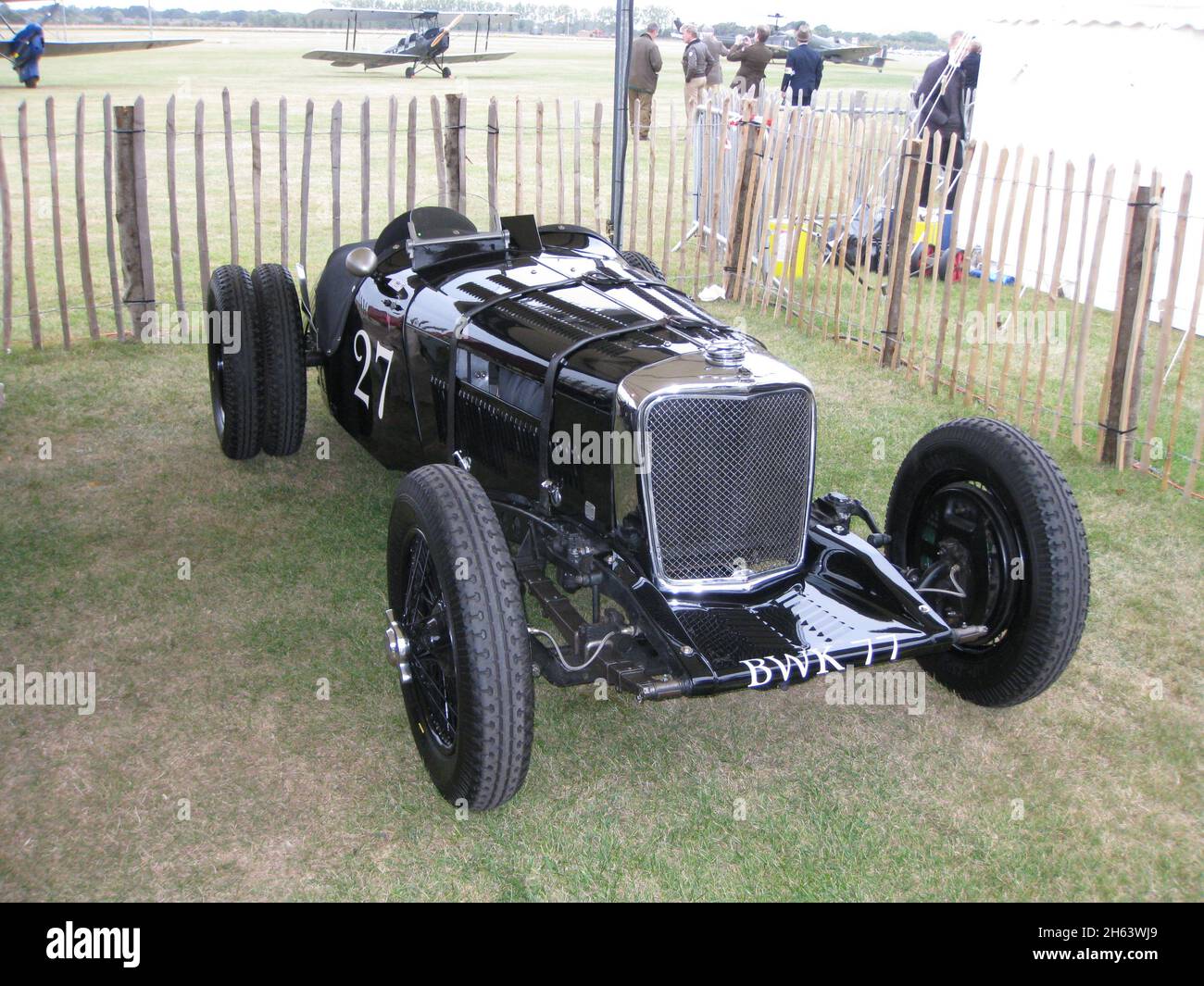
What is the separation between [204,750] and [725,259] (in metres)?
7.17

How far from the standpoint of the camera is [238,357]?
5.52 m

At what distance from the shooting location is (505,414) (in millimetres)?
4141

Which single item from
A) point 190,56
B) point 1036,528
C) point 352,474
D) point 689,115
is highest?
point 190,56

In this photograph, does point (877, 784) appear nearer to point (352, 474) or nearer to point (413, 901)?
point (413, 901)

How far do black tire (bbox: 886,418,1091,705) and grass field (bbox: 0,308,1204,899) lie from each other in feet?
1.04

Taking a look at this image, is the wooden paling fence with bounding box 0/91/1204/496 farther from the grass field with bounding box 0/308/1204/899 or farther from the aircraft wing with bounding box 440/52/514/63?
the aircraft wing with bounding box 440/52/514/63

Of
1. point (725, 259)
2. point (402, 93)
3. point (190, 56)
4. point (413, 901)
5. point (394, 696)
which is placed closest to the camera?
point (413, 901)

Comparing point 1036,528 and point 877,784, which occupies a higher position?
point 1036,528

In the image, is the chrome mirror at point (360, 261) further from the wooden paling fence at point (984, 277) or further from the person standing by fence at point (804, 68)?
the person standing by fence at point (804, 68)

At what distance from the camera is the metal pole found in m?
7.29

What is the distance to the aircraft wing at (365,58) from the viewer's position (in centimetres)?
3134

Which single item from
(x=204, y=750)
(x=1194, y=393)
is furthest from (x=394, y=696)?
(x=1194, y=393)
